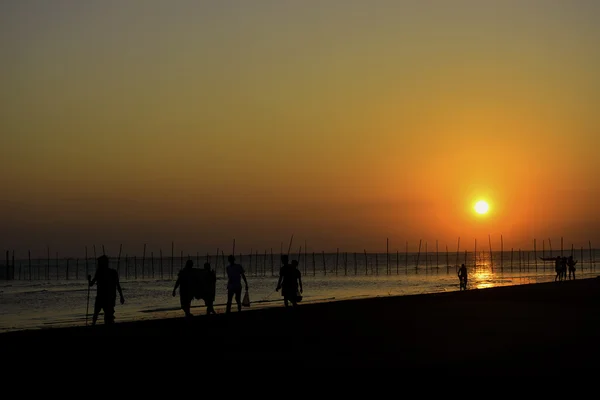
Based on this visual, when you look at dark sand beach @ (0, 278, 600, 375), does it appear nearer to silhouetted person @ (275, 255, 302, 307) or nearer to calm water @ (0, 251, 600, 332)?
silhouetted person @ (275, 255, 302, 307)

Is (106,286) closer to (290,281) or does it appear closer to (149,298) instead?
(290,281)

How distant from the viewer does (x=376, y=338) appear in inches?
594

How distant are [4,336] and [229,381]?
8.17 metres

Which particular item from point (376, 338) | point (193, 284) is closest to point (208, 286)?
point (193, 284)

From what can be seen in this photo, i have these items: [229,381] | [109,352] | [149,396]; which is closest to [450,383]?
[229,381]

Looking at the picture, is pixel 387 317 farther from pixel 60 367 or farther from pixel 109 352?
pixel 60 367

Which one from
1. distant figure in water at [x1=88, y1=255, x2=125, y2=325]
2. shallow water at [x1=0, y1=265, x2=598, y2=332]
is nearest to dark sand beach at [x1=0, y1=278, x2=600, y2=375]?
distant figure in water at [x1=88, y1=255, x2=125, y2=325]

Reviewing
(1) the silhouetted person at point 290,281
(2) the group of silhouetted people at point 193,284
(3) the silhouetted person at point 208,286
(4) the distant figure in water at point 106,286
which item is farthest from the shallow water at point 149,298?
(4) the distant figure in water at point 106,286

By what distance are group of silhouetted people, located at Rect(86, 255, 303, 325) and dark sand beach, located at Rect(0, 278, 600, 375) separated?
681 millimetres

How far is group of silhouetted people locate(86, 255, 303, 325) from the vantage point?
63.2 ft

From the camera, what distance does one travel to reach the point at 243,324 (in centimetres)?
1911

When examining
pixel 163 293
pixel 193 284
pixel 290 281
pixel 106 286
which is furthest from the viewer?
pixel 163 293

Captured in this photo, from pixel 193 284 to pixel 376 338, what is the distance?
796 cm

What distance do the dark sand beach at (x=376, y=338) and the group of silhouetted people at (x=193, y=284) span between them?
681mm
